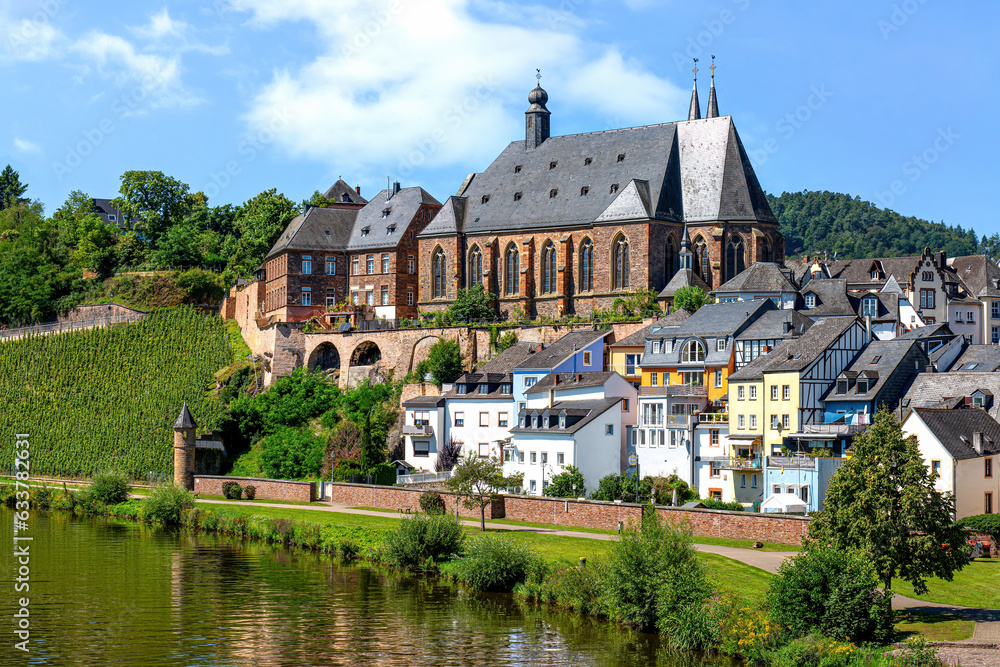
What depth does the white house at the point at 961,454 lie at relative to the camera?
158 ft

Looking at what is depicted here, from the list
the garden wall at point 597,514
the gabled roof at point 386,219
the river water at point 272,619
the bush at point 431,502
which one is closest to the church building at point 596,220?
the gabled roof at point 386,219

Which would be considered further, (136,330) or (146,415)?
(136,330)

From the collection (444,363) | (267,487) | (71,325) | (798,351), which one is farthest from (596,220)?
(71,325)

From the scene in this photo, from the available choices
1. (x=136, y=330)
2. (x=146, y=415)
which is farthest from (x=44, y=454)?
(x=136, y=330)

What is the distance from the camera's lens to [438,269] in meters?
91.6

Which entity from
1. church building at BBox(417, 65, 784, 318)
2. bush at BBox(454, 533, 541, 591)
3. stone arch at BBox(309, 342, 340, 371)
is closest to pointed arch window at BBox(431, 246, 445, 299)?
church building at BBox(417, 65, 784, 318)

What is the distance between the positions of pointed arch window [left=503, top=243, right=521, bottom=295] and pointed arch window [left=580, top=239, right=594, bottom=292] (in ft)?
16.2

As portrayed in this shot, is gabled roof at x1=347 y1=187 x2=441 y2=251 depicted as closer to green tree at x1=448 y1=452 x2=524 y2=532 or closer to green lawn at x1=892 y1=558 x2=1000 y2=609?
green tree at x1=448 y1=452 x2=524 y2=532

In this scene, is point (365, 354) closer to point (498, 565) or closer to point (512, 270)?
point (512, 270)

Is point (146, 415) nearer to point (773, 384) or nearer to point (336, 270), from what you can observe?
point (336, 270)

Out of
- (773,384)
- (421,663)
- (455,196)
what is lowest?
(421,663)

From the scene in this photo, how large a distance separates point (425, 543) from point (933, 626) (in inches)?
781

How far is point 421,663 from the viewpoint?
3247 cm

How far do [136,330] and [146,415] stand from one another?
13.1 metres
